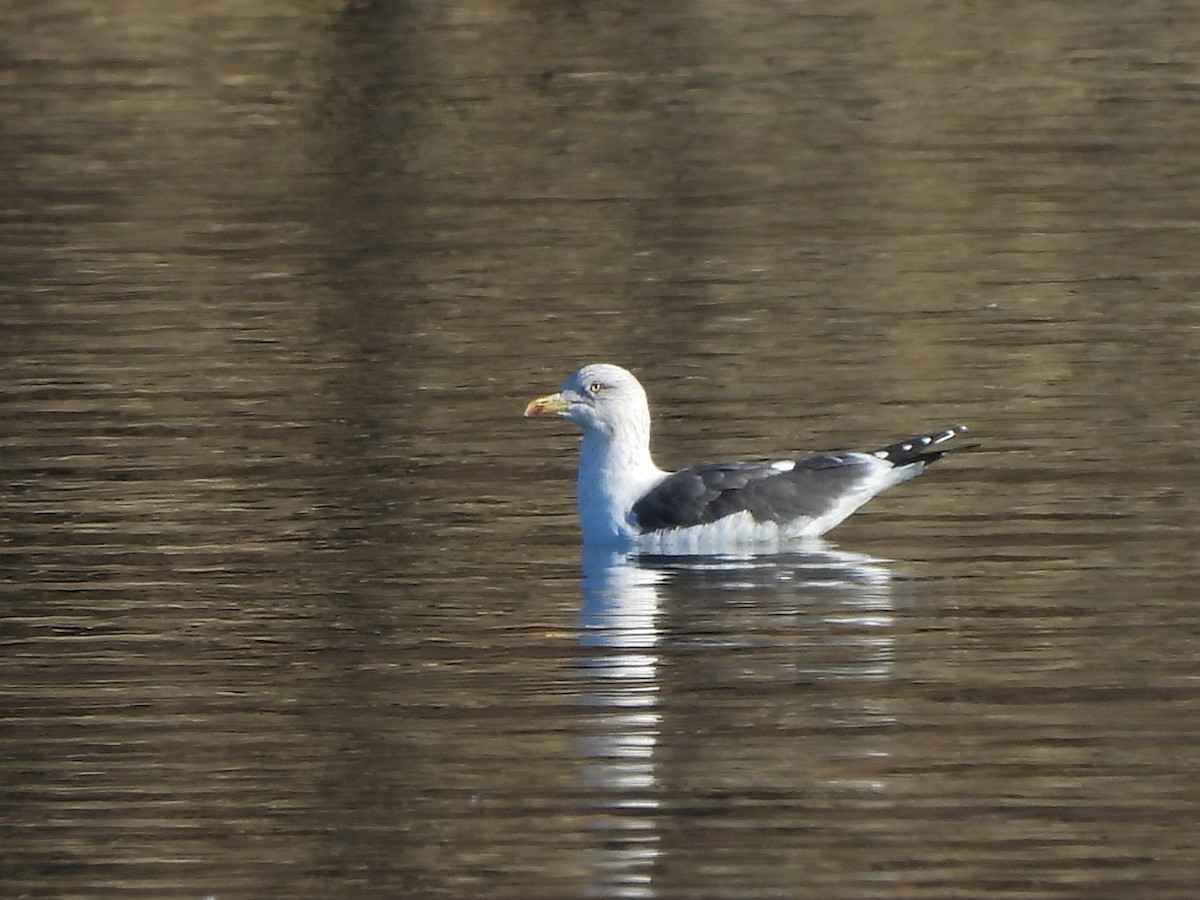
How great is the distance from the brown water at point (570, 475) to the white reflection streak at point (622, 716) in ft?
0.10

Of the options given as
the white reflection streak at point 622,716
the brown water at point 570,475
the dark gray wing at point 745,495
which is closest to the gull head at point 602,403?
the dark gray wing at point 745,495

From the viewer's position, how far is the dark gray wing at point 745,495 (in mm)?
14477

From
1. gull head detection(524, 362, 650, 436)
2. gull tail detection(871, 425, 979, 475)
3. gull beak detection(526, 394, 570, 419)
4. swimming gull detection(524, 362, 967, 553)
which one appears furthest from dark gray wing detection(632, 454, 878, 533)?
gull beak detection(526, 394, 570, 419)

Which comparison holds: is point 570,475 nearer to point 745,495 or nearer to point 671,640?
point 745,495

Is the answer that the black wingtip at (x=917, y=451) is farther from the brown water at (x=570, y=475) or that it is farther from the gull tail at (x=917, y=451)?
the brown water at (x=570, y=475)

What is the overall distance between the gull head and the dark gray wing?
1.53 ft

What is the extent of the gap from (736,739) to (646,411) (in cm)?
437

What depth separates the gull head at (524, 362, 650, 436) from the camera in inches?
586

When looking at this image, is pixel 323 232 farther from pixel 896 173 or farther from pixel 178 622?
pixel 178 622

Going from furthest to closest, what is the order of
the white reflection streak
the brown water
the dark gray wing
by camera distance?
the dark gray wing < the brown water < the white reflection streak

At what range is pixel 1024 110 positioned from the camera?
29219mm

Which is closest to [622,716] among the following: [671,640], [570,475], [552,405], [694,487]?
[671,640]

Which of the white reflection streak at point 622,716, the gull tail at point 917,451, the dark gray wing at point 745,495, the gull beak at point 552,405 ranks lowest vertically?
the white reflection streak at point 622,716

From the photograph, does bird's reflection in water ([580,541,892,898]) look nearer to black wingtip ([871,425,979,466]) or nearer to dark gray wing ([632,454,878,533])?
dark gray wing ([632,454,878,533])
